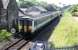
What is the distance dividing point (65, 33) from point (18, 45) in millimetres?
1117

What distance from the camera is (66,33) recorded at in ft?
21.7

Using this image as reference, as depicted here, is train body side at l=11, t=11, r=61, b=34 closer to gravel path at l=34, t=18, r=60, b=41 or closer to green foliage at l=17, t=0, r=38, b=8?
gravel path at l=34, t=18, r=60, b=41

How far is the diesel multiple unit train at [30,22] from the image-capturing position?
6.84 metres

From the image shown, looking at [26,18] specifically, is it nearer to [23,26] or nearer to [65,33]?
[23,26]

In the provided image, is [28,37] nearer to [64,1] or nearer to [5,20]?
[5,20]

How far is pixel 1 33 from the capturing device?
7035 mm

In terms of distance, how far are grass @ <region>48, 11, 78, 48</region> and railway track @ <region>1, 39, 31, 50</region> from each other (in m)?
0.58

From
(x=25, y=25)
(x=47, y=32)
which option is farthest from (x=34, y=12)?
(x=47, y=32)

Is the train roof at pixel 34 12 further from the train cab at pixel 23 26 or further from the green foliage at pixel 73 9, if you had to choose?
the green foliage at pixel 73 9

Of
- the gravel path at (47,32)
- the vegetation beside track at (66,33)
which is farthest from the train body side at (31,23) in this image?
the vegetation beside track at (66,33)

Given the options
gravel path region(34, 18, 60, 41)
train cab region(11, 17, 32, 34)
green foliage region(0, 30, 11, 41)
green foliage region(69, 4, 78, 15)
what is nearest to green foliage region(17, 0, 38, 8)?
train cab region(11, 17, 32, 34)

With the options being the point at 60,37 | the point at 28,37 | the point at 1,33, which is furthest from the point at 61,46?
the point at 1,33

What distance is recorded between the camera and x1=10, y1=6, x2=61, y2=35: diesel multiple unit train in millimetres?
6844

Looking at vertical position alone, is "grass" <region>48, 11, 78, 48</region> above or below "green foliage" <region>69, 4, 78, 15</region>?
below
